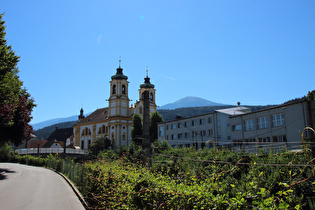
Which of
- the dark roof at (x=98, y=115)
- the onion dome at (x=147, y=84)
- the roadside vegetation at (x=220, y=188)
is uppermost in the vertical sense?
the onion dome at (x=147, y=84)

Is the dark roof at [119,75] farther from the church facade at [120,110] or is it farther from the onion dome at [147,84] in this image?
the onion dome at [147,84]

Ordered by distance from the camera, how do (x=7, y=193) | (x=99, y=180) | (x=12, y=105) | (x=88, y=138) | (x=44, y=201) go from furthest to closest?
(x=88, y=138)
(x=12, y=105)
(x=7, y=193)
(x=44, y=201)
(x=99, y=180)

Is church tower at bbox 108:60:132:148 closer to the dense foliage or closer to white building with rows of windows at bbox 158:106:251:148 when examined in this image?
white building with rows of windows at bbox 158:106:251:148

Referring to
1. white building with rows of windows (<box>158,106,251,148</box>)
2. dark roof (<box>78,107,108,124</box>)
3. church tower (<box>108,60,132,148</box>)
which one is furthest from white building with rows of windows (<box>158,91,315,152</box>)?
dark roof (<box>78,107,108,124</box>)

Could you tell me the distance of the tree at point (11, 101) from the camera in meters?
16.0

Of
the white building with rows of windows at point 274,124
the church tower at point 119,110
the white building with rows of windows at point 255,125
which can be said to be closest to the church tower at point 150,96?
the church tower at point 119,110

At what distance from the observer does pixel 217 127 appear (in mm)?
46312

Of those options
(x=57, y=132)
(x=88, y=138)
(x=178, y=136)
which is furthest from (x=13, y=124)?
(x=57, y=132)

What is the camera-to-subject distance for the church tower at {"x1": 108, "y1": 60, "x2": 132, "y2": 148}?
71500 millimetres

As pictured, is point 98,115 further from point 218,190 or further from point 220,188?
point 218,190

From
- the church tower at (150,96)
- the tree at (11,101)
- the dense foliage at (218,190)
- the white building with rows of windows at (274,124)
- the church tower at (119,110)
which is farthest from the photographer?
the church tower at (150,96)

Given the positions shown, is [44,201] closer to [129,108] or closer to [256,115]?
[256,115]

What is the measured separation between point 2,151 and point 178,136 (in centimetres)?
3278

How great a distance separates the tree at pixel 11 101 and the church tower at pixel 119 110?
146ft
